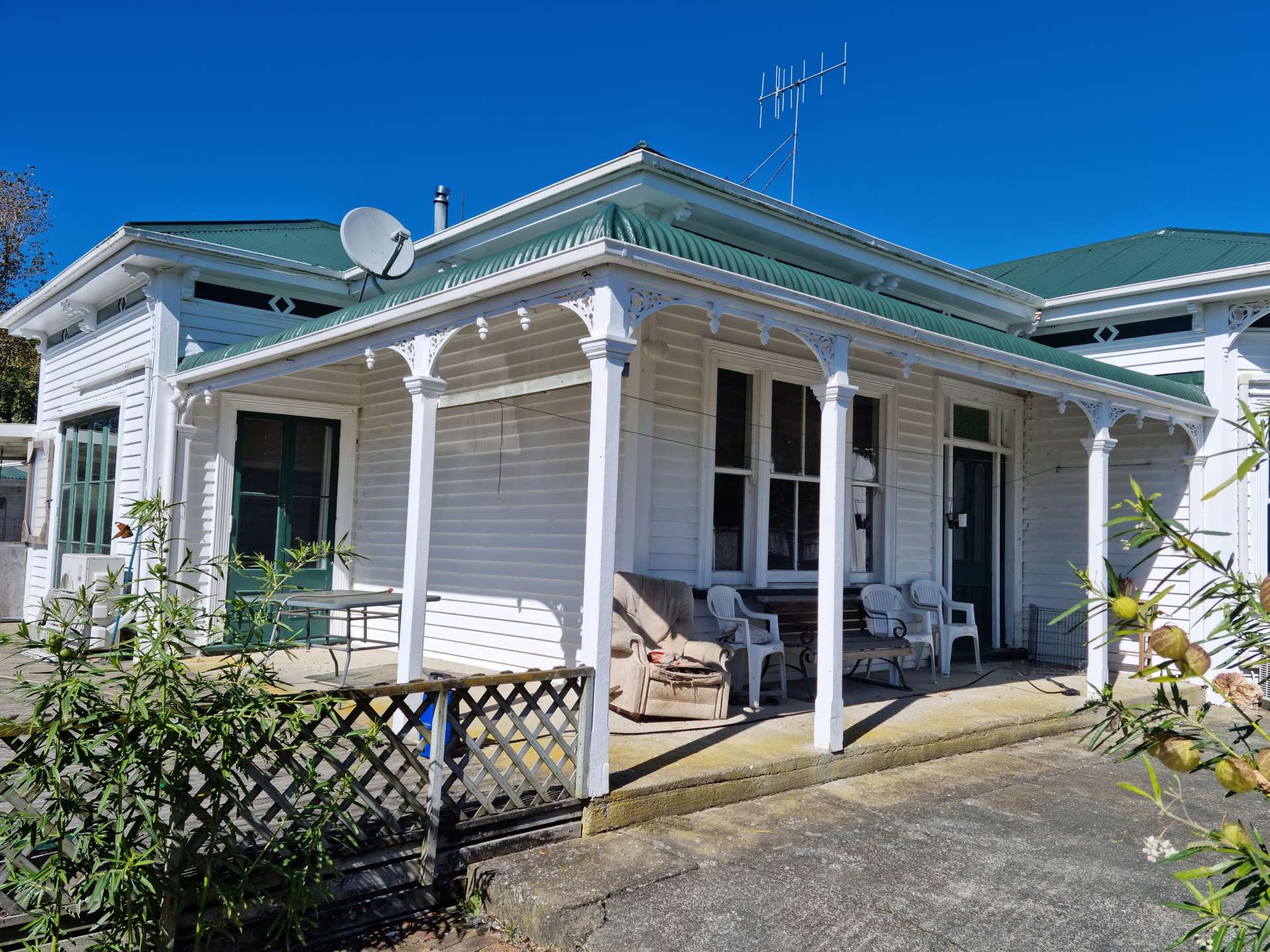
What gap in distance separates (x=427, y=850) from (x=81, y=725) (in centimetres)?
153

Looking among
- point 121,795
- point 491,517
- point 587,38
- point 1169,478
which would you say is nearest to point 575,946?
point 121,795

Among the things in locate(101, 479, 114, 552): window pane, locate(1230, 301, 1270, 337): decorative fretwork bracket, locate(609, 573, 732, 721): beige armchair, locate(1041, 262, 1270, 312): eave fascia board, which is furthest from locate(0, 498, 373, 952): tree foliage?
locate(1230, 301, 1270, 337): decorative fretwork bracket

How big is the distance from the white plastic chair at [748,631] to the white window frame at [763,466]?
0.22 meters

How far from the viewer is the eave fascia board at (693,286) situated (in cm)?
450

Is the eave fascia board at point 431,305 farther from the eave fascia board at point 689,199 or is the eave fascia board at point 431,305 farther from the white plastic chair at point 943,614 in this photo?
the white plastic chair at point 943,614

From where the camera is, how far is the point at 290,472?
29.1 feet

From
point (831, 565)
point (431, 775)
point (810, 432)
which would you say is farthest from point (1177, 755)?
point (810, 432)

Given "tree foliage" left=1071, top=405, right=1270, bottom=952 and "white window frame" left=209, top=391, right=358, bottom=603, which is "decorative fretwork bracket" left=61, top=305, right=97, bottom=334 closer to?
"white window frame" left=209, top=391, right=358, bottom=603

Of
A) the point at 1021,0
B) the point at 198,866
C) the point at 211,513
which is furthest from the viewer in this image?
the point at 1021,0

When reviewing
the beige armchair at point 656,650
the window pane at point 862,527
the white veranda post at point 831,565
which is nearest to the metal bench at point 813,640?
the window pane at point 862,527

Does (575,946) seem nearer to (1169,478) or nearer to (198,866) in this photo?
(198,866)

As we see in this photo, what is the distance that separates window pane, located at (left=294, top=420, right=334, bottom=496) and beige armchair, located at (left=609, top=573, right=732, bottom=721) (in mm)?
4091

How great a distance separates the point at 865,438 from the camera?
847cm

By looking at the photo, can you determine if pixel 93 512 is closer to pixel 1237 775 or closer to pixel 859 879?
pixel 859 879
